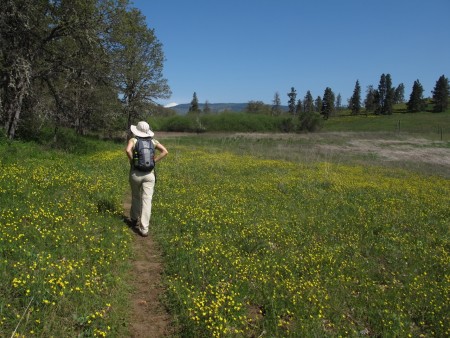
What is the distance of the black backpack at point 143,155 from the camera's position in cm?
894

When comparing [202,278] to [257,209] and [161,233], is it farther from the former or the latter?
[257,209]

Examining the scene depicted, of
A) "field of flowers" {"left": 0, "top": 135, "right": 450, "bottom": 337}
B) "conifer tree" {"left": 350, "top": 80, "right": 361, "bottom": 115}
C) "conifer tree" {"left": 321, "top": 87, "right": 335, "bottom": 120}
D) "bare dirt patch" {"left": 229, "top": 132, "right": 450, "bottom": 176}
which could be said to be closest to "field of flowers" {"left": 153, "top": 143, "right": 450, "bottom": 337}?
"field of flowers" {"left": 0, "top": 135, "right": 450, "bottom": 337}

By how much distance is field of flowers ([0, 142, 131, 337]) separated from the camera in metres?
4.95

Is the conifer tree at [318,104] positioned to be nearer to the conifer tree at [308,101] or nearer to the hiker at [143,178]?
the conifer tree at [308,101]

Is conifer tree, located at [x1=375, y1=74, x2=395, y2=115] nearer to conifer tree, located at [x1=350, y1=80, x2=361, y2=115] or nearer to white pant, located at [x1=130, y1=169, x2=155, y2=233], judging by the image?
conifer tree, located at [x1=350, y1=80, x2=361, y2=115]

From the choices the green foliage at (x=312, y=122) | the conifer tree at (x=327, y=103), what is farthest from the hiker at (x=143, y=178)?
the conifer tree at (x=327, y=103)

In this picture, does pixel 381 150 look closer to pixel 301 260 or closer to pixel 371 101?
pixel 301 260

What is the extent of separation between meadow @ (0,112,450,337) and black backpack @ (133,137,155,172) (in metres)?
1.57

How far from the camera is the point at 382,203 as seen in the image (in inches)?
575

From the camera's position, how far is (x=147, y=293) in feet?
21.5

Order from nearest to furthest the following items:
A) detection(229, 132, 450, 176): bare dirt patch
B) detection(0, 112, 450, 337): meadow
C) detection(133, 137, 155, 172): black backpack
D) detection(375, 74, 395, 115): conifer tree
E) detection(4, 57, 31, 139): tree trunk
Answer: detection(0, 112, 450, 337): meadow, detection(133, 137, 155, 172): black backpack, detection(4, 57, 31, 139): tree trunk, detection(229, 132, 450, 176): bare dirt patch, detection(375, 74, 395, 115): conifer tree

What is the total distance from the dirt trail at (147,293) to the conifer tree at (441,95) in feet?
440

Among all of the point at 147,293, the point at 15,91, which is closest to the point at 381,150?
the point at 15,91

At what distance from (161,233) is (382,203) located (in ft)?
31.3
